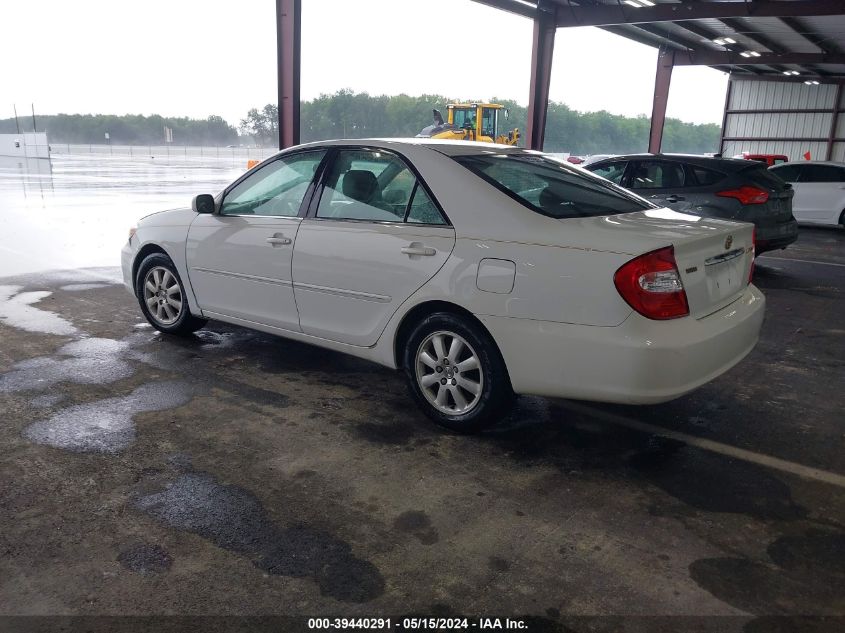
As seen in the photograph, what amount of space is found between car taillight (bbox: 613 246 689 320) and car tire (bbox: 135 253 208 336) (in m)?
3.41

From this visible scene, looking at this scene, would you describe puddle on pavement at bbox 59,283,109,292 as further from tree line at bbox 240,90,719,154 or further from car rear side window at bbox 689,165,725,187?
car rear side window at bbox 689,165,725,187

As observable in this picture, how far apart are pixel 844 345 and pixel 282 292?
4.59 meters

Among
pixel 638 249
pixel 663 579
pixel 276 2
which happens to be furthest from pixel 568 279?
pixel 276 2

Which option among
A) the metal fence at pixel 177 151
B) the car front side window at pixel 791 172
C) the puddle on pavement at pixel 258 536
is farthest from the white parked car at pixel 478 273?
the metal fence at pixel 177 151

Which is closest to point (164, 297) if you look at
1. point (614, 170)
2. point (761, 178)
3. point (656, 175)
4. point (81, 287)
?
point (81, 287)

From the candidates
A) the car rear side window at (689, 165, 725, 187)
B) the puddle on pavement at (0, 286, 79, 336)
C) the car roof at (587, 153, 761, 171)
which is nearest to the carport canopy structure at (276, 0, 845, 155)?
the car roof at (587, 153, 761, 171)

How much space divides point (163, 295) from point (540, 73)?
1538cm

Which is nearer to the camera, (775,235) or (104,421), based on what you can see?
(104,421)

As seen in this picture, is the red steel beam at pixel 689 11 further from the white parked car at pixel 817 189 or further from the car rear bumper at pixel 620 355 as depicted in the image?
the car rear bumper at pixel 620 355

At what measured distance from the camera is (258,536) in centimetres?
280

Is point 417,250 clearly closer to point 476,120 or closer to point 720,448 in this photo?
point 720,448

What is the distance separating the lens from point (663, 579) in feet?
8.41

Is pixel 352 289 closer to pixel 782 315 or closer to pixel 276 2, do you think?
pixel 782 315

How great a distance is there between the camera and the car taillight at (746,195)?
26.9 ft
